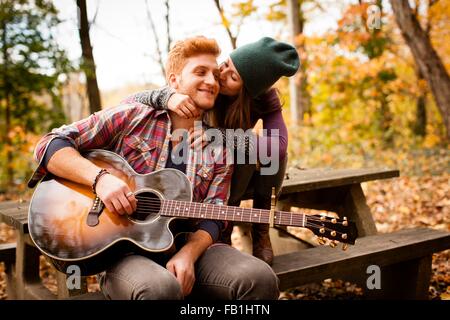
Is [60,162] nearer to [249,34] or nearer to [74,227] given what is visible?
[74,227]

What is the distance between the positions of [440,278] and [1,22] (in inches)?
260

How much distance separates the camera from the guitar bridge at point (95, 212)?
1986 mm

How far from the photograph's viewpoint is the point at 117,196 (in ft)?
6.53

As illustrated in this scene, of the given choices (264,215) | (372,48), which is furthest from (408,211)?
(372,48)

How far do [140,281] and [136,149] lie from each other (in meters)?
0.76

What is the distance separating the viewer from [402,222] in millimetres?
5020

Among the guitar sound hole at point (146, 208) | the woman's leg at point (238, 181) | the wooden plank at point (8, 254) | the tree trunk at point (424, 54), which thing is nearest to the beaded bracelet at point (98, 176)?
the guitar sound hole at point (146, 208)

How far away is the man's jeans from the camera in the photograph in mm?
1791

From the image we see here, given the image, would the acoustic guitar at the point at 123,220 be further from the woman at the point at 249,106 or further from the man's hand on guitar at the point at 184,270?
the woman at the point at 249,106

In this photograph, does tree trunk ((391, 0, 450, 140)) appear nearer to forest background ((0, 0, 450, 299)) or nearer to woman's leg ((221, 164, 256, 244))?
forest background ((0, 0, 450, 299))

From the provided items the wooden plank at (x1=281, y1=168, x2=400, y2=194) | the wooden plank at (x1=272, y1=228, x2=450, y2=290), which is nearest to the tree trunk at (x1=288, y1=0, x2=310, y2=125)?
the wooden plank at (x1=281, y1=168, x2=400, y2=194)

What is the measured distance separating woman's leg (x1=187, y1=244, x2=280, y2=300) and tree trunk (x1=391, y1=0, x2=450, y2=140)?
5.38 metres

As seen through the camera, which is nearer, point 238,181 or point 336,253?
point 238,181

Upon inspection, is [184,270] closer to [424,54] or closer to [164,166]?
[164,166]
